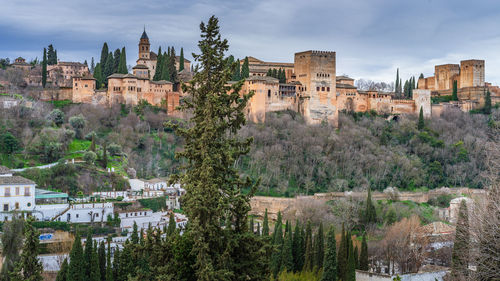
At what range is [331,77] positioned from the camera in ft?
189

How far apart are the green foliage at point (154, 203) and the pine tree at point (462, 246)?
2087 cm

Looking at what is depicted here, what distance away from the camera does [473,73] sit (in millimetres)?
69938

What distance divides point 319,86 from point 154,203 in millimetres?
27298

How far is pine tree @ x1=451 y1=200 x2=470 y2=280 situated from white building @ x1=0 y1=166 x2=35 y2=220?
22.2 meters

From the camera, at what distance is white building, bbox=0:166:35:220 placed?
29.6m

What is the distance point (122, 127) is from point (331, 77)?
22.8m

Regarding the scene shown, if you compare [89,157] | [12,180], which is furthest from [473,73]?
[12,180]

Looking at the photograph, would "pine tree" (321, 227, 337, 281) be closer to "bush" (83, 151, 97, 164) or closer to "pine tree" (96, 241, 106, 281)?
"pine tree" (96, 241, 106, 281)

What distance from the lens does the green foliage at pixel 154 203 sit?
34750mm

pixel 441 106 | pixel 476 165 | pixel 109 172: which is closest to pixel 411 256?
pixel 109 172

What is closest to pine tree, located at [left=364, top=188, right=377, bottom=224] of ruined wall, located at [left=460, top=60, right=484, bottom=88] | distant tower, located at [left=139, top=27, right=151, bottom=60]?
distant tower, located at [left=139, top=27, right=151, bottom=60]

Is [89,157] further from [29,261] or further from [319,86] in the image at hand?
[319,86]

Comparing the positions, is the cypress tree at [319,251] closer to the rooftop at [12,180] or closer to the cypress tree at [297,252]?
the cypress tree at [297,252]

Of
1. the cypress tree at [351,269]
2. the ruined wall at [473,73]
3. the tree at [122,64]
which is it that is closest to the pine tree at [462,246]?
the cypress tree at [351,269]
